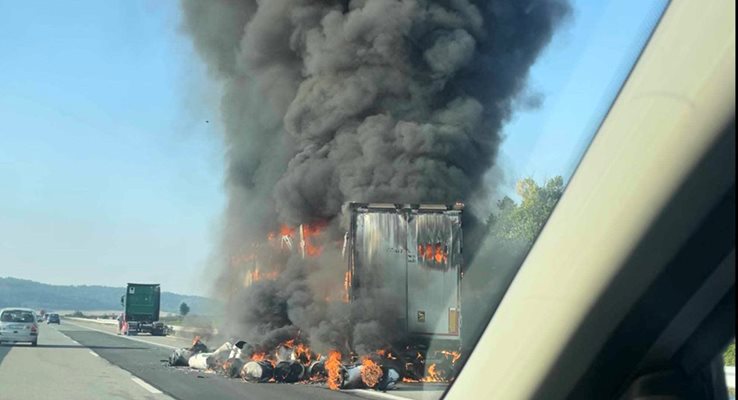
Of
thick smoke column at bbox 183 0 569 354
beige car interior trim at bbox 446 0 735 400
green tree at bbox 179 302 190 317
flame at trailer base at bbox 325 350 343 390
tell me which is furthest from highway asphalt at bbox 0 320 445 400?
thick smoke column at bbox 183 0 569 354

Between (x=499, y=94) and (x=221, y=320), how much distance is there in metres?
10.3

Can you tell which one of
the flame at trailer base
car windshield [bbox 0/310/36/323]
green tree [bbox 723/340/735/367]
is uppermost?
car windshield [bbox 0/310/36/323]

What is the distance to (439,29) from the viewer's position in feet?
89.9

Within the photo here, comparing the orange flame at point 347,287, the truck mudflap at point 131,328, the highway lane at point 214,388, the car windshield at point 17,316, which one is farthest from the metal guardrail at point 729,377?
the truck mudflap at point 131,328

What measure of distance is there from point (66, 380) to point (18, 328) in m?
14.1

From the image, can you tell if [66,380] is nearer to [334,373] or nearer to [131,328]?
[334,373]

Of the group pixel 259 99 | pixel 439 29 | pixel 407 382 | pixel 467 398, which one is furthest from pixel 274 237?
pixel 467 398

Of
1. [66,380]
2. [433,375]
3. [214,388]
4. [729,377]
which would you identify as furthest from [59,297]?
[729,377]

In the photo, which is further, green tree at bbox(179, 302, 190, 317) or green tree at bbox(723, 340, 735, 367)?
green tree at bbox(179, 302, 190, 317)

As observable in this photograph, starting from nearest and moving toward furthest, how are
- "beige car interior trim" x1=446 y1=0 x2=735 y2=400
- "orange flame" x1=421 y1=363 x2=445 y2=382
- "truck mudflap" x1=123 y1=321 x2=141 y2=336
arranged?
"beige car interior trim" x1=446 y1=0 x2=735 y2=400 → "orange flame" x1=421 y1=363 x2=445 y2=382 → "truck mudflap" x1=123 y1=321 x2=141 y2=336

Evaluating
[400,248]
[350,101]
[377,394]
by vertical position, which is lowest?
[377,394]

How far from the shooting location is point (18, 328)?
25.7m

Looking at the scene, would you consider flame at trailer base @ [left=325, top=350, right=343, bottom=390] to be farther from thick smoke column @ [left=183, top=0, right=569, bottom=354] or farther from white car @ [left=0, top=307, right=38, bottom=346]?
white car @ [left=0, top=307, right=38, bottom=346]

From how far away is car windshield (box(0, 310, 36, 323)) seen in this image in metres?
26.0
